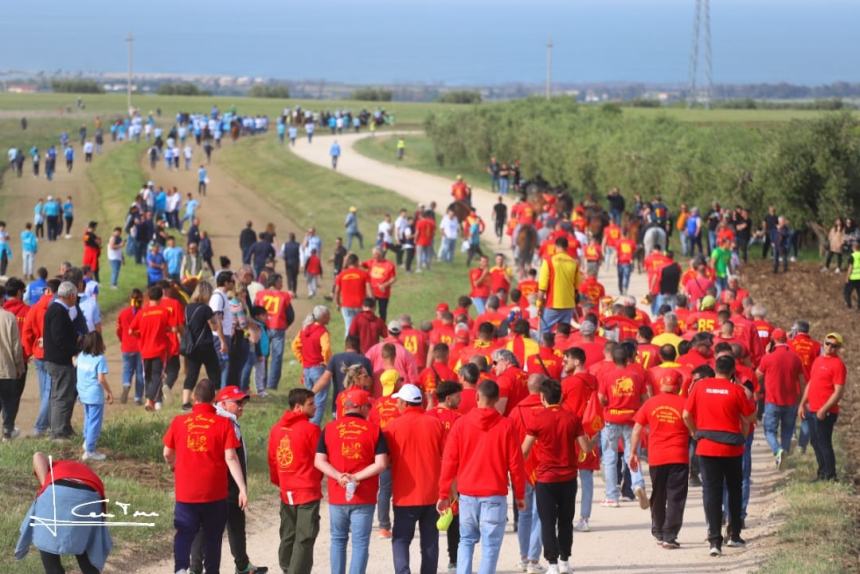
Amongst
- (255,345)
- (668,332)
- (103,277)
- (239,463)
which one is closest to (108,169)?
(103,277)

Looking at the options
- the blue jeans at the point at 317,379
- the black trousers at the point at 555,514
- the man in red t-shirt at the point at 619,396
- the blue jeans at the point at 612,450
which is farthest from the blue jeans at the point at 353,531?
the blue jeans at the point at 317,379

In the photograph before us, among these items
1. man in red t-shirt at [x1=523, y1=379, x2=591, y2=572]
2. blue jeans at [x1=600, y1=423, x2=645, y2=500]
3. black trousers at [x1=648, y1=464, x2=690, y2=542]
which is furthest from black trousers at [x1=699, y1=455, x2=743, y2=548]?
man in red t-shirt at [x1=523, y1=379, x2=591, y2=572]

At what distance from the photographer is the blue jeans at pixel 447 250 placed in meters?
37.8

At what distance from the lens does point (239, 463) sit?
38.7ft

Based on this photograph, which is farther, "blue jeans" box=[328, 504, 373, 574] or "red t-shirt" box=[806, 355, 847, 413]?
"red t-shirt" box=[806, 355, 847, 413]

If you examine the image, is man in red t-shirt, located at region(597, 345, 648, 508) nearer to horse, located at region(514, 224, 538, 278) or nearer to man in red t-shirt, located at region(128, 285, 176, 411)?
man in red t-shirt, located at region(128, 285, 176, 411)

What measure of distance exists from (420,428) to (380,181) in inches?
1985

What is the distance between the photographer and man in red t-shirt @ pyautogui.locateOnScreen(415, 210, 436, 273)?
36344 millimetres

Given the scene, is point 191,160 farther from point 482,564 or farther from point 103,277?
point 482,564

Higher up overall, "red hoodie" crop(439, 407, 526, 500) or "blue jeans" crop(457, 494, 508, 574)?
"red hoodie" crop(439, 407, 526, 500)

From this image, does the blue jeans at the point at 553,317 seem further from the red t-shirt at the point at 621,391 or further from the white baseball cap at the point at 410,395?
the white baseball cap at the point at 410,395

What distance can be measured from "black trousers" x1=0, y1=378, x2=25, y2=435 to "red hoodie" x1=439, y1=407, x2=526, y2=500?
784cm

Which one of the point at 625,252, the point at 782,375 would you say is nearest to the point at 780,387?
the point at 782,375

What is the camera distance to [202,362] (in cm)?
1944
